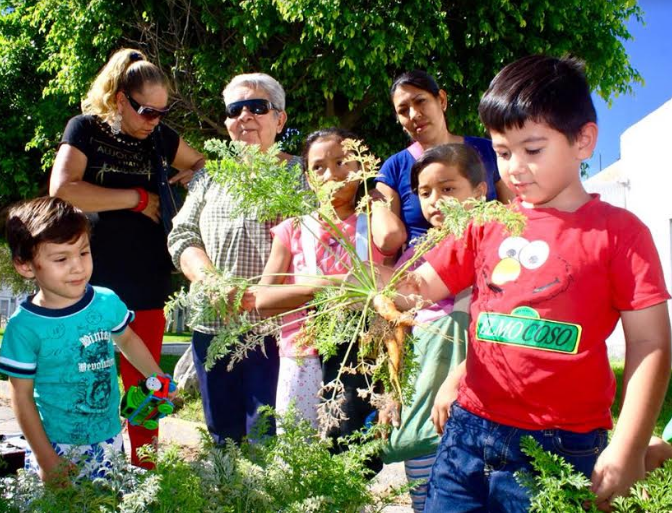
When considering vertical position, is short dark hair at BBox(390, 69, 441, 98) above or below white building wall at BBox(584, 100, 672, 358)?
below

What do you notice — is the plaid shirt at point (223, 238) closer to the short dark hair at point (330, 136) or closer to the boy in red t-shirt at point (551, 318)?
the short dark hair at point (330, 136)

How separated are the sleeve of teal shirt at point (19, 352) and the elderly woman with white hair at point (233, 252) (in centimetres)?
64

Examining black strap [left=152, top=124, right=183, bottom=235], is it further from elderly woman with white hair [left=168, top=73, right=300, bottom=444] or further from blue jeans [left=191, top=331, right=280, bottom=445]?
blue jeans [left=191, top=331, right=280, bottom=445]

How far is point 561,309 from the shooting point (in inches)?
63.0

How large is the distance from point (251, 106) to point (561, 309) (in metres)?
1.76

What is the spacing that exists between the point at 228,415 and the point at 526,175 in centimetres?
177

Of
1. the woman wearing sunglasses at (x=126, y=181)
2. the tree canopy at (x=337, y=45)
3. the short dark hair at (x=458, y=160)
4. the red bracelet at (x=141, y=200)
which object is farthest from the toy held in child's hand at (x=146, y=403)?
the tree canopy at (x=337, y=45)

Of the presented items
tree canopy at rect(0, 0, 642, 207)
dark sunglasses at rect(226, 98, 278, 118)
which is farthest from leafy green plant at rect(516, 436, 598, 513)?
tree canopy at rect(0, 0, 642, 207)

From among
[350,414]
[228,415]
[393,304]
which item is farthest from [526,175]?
[228,415]

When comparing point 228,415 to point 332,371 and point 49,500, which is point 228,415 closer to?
point 332,371

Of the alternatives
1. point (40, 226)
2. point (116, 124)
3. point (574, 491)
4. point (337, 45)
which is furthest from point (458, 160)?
point (337, 45)

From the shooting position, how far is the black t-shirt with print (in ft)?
10.4

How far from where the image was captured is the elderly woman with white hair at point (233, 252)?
276 cm

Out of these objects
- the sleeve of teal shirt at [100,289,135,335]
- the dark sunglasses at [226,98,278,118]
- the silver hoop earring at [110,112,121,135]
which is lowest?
the sleeve of teal shirt at [100,289,135,335]
